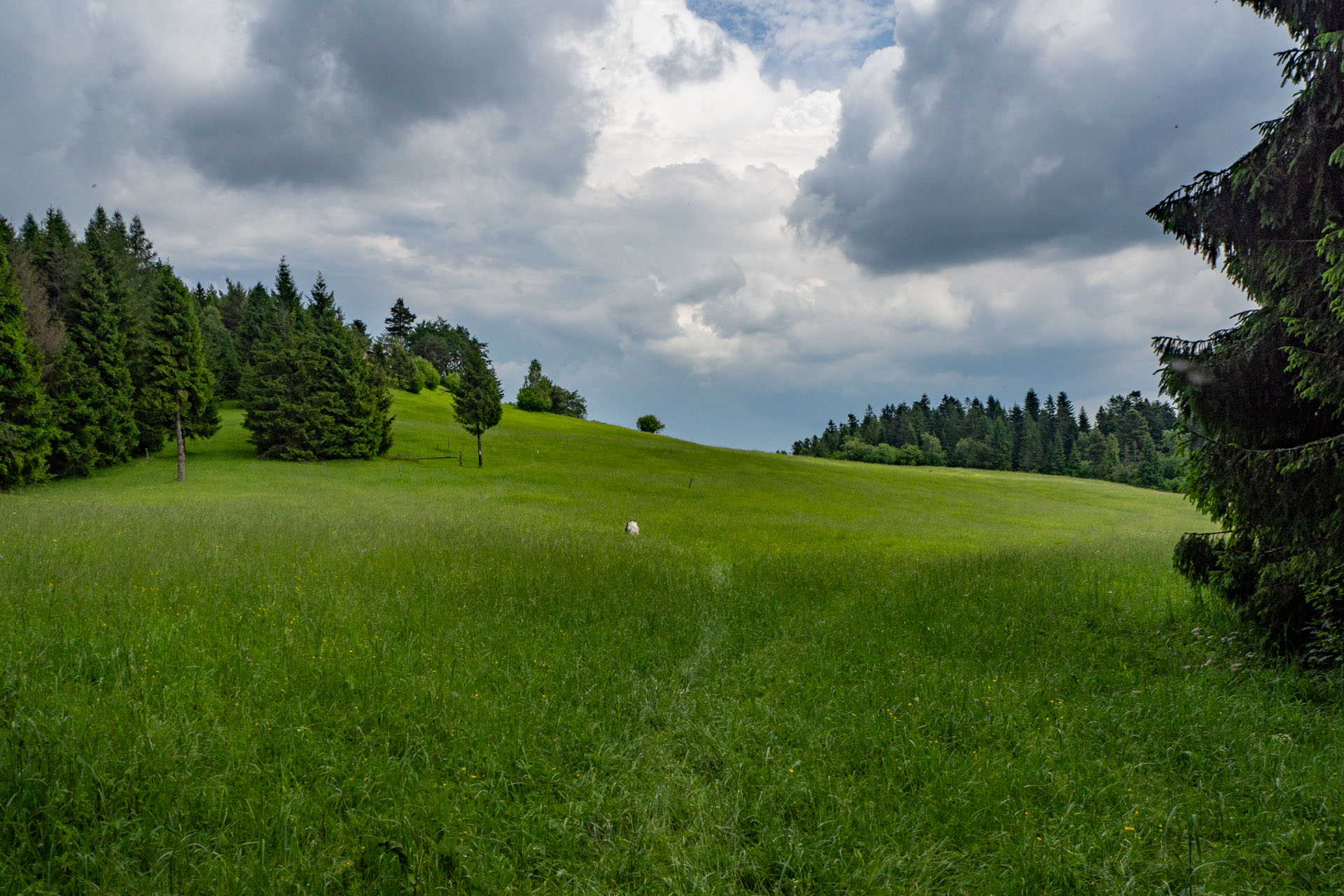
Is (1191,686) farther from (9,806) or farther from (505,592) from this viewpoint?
(9,806)

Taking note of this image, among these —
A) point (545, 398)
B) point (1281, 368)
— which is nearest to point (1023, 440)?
point (545, 398)

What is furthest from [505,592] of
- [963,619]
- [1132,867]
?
[1132,867]

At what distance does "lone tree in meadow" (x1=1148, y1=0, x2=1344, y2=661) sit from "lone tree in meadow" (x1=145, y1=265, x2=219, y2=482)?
45.0 meters

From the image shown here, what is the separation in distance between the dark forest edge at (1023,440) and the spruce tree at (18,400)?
9611 cm

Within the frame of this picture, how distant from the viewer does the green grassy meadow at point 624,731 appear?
4.30 m

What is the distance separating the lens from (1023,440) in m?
115

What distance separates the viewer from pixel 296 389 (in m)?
46.5

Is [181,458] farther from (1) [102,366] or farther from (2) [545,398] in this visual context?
(2) [545,398]

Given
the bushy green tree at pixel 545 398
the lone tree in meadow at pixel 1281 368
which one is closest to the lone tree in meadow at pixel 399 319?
the bushy green tree at pixel 545 398

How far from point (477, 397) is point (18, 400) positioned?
23.6 meters

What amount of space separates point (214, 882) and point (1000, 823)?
5796 millimetres

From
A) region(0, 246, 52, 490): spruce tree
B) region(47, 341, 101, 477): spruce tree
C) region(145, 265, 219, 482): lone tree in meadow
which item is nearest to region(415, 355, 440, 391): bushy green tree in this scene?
region(145, 265, 219, 482): lone tree in meadow

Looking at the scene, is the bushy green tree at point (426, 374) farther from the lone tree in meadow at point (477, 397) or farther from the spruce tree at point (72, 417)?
the spruce tree at point (72, 417)

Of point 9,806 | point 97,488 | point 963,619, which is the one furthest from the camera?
point 97,488
